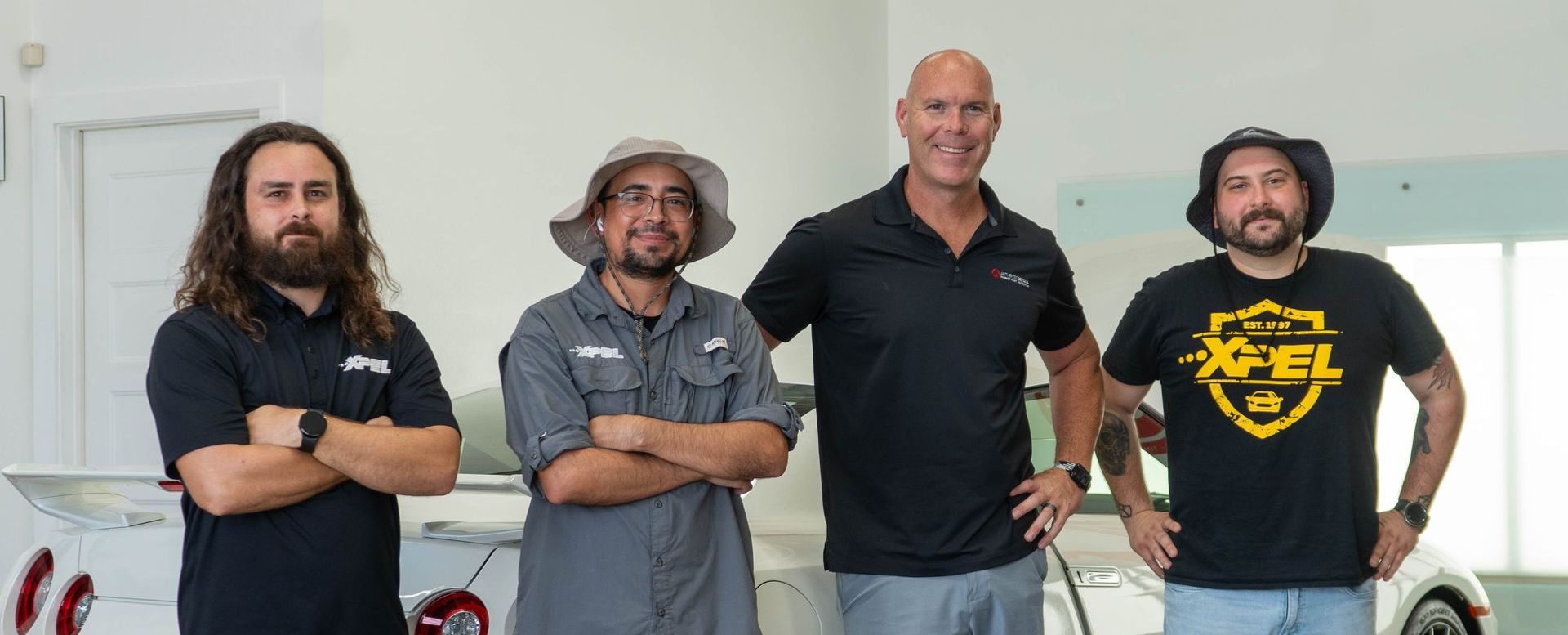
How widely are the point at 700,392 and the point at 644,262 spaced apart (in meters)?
0.24

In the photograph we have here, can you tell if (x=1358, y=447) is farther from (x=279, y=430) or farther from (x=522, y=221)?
(x=522, y=221)

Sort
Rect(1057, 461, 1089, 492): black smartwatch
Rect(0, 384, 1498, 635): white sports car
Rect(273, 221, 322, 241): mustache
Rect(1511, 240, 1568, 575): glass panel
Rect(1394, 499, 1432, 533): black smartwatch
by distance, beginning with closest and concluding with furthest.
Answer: Rect(273, 221, 322, 241): mustache → Rect(0, 384, 1498, 635): white sports car → Rect(1394, 499, 1432, 533): black smartwatch → Rect(1057, 461, 1089, 492): black smartwatch → Rect(1511, 240, 1568, 575): glass panel

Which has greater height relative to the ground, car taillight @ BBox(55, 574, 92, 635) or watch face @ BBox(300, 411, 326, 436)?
watch face @ BBox(300, 411, 326, 436)

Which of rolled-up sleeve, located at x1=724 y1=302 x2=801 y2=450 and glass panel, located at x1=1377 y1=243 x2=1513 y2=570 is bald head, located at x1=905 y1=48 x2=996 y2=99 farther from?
glass panel, located at x1=1377 y1=243 x2=1513 y2=570

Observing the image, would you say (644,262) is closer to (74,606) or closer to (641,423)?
(641,423)

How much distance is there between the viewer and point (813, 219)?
2732 mm

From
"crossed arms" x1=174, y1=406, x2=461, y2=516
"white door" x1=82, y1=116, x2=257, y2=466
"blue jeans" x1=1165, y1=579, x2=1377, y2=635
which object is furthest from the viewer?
"white door" x1=82, y1=116, x2=257, y2=466

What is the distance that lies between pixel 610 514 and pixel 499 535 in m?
0.26

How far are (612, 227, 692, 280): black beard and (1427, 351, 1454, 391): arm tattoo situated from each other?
1497mm

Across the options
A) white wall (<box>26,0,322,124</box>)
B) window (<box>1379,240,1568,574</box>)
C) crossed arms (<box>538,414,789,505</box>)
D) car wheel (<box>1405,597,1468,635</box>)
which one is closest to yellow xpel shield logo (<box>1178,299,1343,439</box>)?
crossed arms (<box>538,414,789,505</box>)

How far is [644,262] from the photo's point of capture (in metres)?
2.35

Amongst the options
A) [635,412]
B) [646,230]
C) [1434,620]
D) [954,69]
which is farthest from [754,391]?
[1434,620]

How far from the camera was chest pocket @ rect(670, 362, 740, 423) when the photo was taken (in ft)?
7.67

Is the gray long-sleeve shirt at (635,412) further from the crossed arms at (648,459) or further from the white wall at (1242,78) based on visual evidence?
the white wall at (1242,78)
